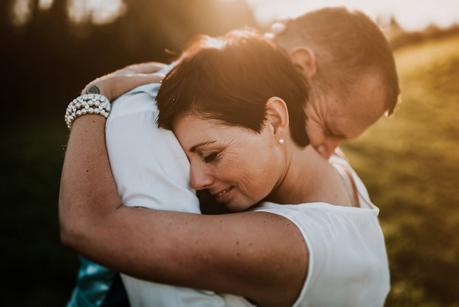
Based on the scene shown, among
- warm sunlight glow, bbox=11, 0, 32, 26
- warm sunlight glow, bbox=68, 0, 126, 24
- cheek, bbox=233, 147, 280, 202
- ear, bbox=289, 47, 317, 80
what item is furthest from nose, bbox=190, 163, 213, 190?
warm sunlight glow, bbox=68, 0, 126, 24

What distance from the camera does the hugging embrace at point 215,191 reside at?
1739 mm

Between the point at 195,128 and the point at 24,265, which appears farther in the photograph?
the point at 24,265

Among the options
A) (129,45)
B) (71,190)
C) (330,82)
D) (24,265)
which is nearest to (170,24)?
(129,45)

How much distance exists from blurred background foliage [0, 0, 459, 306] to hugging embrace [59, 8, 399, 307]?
976mm

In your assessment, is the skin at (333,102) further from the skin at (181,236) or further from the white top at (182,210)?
the skin at (181,236)

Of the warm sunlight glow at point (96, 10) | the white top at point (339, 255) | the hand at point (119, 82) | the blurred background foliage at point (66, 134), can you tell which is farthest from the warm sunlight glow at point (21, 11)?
the white top at point (339, 255)

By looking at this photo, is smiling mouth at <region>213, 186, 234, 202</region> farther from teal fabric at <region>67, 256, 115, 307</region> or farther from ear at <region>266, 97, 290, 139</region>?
teal fabric at <region>67, 256, 115, 307</region>

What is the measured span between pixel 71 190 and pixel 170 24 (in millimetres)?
12845

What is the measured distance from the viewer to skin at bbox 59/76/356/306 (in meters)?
1.71

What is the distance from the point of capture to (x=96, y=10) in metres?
12.9

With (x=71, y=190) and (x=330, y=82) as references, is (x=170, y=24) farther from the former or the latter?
(x=71, y=190)

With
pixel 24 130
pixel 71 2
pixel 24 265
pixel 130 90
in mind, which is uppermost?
pixel 130 90

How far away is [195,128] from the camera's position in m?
1.99

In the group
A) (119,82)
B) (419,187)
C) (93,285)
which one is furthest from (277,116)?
(419,187)
